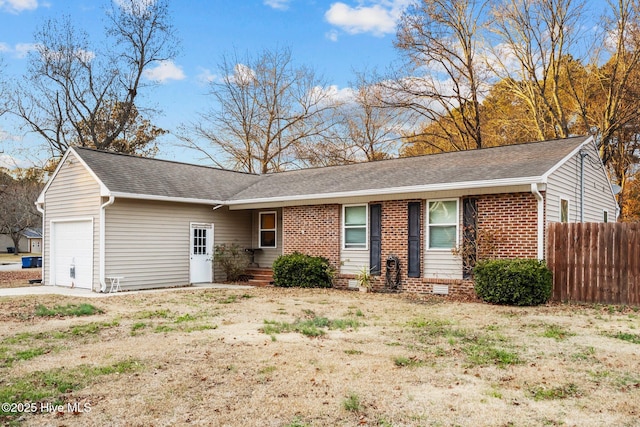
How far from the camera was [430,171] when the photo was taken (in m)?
14.4

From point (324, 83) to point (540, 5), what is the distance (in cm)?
1278

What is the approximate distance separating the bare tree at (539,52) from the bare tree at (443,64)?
44.0 inches

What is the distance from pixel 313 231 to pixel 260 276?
9.07 feet

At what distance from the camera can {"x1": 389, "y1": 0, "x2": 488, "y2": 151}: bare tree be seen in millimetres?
24641

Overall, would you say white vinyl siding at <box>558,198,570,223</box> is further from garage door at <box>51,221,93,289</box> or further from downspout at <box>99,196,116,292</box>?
garage door at <box>51,221,93,289</box>

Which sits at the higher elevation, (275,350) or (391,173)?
(391,173)

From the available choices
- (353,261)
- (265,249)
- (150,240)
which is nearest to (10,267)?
(150,240)

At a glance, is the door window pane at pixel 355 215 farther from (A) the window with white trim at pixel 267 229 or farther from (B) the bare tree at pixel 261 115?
(B) the bare tree at pixel 261 115

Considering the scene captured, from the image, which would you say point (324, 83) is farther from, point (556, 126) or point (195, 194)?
point (195, 194)

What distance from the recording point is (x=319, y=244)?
15.6m


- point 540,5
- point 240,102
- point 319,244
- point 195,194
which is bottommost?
point 319,244

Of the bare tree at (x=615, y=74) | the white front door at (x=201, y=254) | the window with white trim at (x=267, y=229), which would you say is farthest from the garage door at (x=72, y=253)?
the bare tree at (x=615, y=74)

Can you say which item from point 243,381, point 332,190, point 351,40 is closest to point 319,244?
point 332,190

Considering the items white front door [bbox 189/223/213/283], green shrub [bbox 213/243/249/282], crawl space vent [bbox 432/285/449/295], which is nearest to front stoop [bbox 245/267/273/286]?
green shrub [bbox 213/243/249/282]
